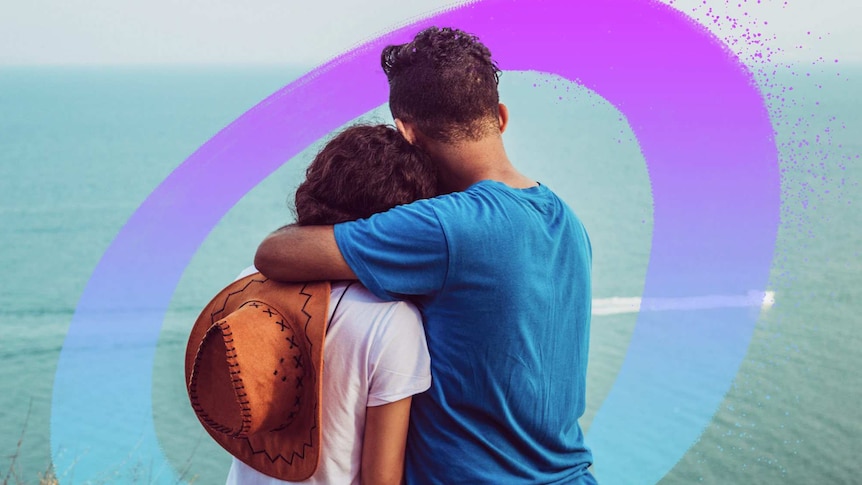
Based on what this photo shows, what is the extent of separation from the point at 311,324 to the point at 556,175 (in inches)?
711

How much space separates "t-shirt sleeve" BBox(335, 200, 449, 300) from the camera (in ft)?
5.11

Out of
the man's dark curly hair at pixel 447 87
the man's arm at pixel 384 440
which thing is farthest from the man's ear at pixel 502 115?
the man's arm at pixel 384 440

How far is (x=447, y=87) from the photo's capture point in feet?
6.00

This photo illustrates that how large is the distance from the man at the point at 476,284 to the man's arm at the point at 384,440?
5cm

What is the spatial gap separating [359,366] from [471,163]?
1.67ft

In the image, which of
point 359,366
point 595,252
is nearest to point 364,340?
point 359,366

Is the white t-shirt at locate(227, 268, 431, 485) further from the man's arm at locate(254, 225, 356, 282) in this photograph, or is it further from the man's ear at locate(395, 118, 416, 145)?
the man's ear at locate(395, 118, 416, 145)

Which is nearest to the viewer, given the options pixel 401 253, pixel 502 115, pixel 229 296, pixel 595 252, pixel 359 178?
pixel 401 253

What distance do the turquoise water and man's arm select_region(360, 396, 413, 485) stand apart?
68 centimetres

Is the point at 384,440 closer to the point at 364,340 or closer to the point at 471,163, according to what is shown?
the point at 364,340

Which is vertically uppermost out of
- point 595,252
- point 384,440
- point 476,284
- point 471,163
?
point 471,163

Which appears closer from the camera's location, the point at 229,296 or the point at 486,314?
the point at 486,314

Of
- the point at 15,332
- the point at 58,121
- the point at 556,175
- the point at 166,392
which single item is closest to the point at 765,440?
the point at 166,392

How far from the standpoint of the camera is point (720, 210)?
14.5ft
